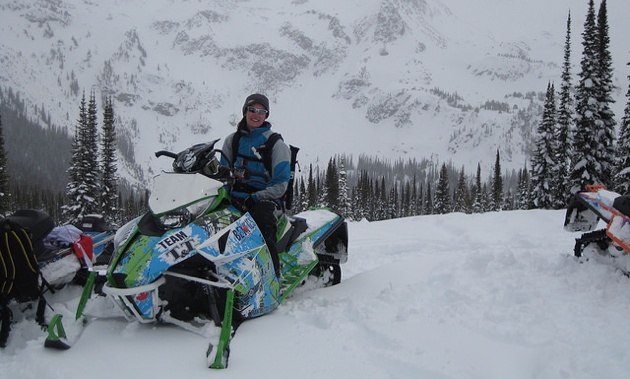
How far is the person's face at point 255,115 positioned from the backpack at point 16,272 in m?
2.60

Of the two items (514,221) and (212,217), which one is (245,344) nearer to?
(212,217)

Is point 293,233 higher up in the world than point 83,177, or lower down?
higher up

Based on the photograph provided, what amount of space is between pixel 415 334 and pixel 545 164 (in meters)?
39.4

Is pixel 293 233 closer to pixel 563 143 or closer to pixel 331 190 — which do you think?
pixel 563 143

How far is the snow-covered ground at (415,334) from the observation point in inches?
142

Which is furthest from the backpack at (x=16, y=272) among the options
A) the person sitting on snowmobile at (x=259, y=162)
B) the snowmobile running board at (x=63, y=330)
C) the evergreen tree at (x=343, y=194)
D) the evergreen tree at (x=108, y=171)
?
the evergreen tree at (x=343, y=194)

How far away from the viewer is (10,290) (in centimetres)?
429

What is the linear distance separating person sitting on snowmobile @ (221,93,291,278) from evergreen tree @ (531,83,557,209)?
36.7 meters

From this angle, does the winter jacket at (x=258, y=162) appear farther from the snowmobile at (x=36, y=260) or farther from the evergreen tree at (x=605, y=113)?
the evergreen tree at (x=605, y=113)

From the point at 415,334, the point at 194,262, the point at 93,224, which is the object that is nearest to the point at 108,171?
the point at 93,224

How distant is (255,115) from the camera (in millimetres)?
5422

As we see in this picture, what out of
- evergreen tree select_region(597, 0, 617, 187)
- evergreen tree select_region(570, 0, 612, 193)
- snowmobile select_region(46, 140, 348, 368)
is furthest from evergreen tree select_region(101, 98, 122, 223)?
snowmobile select_region(46, 140, 348, 368)

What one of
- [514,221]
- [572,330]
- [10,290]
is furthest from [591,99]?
[10,290]

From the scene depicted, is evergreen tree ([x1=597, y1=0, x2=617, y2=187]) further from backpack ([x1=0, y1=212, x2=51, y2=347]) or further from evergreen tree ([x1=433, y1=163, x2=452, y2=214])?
evergreen tree ([x1=433, y1=163, x2=452, y2=214])
